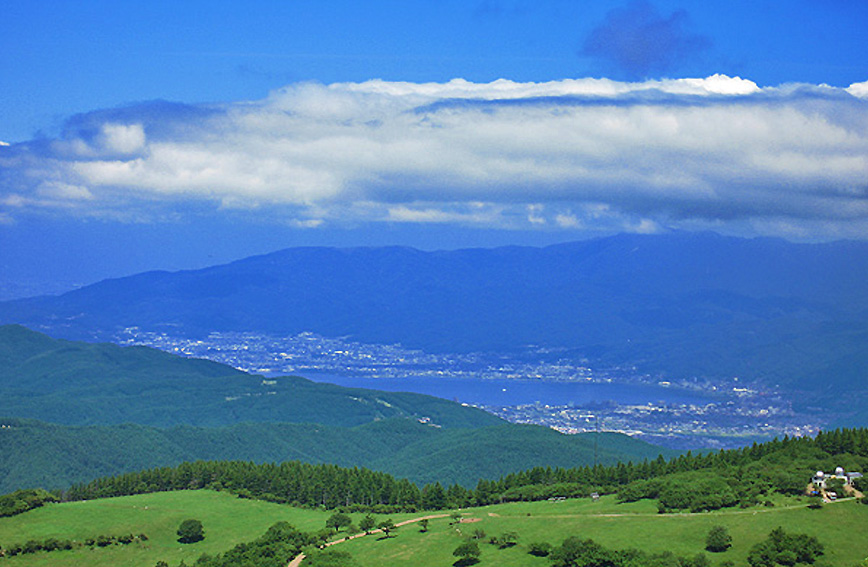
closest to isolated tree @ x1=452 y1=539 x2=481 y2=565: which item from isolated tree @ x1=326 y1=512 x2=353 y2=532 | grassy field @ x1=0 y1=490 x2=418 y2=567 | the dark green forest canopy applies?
isolated tree @ x1=326 y1=512 x2=353 y2=532

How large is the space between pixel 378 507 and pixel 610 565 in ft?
173

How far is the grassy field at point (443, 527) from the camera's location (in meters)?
87.1

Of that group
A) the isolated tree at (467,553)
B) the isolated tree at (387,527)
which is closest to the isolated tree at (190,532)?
the isolated tree at (387,527)

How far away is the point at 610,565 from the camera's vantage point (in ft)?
270

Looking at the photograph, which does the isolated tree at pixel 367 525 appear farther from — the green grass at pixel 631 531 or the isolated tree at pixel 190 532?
the isolated tree at pixel 190 532

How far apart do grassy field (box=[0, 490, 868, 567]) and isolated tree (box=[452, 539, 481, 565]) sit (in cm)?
94

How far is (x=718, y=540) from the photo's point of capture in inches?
3307

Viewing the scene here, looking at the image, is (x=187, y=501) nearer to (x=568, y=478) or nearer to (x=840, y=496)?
(x=568, y=478)

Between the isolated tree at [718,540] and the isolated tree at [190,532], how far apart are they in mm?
65309

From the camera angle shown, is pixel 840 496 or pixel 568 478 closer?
pixel 840 496

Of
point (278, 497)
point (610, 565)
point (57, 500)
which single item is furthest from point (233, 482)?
point (610, 565)

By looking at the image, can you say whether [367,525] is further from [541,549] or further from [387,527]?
[541,549]

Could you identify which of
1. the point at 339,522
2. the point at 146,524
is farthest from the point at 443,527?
the point at 146,524

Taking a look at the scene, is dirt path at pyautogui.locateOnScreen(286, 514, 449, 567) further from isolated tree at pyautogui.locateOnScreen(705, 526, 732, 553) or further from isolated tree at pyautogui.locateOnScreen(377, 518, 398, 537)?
isolated tree at pyautogui.locateOnScreen(705, 526, 732, 553)
